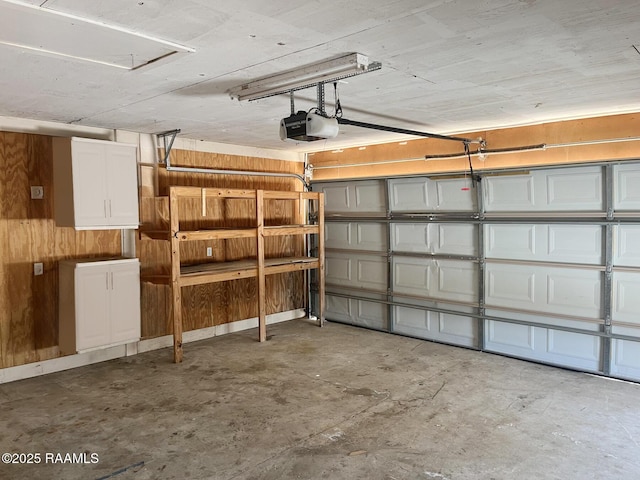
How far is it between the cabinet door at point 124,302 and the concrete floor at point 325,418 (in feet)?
1.33

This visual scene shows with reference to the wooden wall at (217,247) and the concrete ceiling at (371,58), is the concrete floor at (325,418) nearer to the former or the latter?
the wooden wall at (217,247)

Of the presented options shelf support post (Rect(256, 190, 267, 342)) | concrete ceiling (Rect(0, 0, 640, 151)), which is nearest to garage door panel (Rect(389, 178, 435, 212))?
concrete ceiling (Rect(0, 0, 640, 151))

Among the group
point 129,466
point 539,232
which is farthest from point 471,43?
point 129,466

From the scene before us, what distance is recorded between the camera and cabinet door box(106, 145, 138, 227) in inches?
181

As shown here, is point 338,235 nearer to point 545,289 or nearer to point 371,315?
point 371,315

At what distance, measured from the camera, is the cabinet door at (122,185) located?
15.0 feet

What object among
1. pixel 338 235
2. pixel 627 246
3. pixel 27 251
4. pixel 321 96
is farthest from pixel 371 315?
pixel 27 251

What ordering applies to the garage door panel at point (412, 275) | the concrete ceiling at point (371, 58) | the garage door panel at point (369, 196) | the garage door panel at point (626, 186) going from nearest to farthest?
the concrete ceiling at point (371, 58) < the garage door panel at point (626, 186) < the garage door panel at point (412, 275) < the garage door panel at point (369, 196)

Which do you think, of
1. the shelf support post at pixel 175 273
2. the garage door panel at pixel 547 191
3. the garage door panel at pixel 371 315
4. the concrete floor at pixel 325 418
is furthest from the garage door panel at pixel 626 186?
the shelf support post at pixel 175 273

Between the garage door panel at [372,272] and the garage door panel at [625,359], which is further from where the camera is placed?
the garage door panel at [372,272]

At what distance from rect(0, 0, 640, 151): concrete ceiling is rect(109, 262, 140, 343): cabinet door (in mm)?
1491

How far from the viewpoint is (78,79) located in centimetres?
317

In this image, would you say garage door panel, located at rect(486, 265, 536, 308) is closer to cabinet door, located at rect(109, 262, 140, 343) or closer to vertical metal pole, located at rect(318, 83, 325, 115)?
vertical metal pole, located at rect(318, 83, 325, 115)

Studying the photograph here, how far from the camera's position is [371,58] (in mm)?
2793
